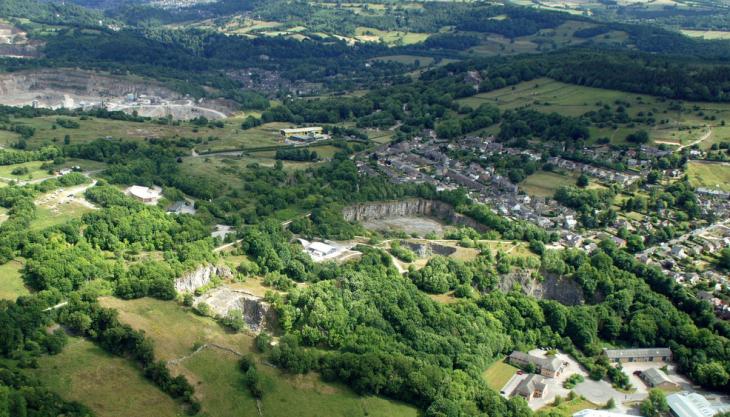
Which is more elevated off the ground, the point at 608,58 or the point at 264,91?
the point at 608,58

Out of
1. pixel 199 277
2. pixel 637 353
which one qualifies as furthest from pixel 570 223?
pixel 199 277

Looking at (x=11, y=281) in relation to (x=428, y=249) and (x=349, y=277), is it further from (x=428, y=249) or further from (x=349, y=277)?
(x=428, y=249)

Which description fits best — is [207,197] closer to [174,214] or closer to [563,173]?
[174,214]

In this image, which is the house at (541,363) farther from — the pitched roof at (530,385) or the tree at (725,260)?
the tree at (725,260)

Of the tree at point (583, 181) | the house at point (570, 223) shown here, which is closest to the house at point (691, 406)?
the house at point (570, 223)

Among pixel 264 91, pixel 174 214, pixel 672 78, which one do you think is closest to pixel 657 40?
pixel 672 78

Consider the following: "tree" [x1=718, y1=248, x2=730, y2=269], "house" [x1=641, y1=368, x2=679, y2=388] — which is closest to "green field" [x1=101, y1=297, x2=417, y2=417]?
"house" [x1=641, y1=368, x2=679, y2=388]

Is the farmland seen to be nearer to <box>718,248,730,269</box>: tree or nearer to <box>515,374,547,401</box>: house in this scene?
<box>718,248,730,269</box>: tree
